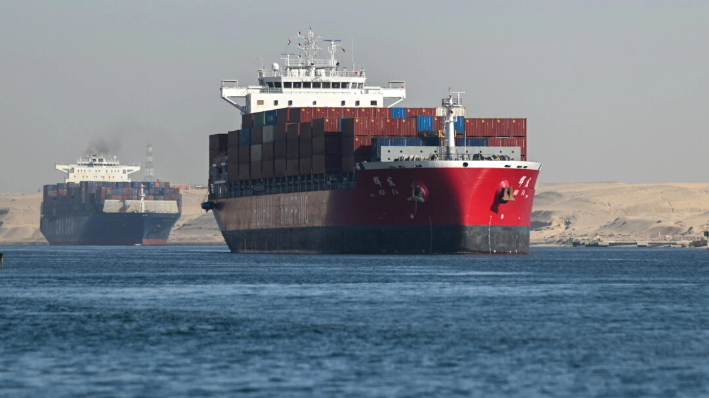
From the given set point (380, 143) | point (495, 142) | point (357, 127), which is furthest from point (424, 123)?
point (495, 142)

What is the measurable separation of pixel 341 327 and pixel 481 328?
4090 millimetres

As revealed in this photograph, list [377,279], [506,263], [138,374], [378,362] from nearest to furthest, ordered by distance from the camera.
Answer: [138,374], [378,362], [377,279], [506,263]

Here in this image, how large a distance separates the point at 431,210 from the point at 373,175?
5.22 m

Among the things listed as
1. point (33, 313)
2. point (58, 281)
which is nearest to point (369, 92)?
point (58, 281)

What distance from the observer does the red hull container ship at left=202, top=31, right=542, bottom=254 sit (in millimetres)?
89562

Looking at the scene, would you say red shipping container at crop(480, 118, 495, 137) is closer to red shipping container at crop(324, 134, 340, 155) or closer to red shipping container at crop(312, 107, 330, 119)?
red shipping container at crop(324, 134, 340, 155)

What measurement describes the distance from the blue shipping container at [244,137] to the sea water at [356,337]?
169ft

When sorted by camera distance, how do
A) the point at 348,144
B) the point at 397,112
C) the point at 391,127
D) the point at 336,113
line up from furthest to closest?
the point at 336,113, the point at 397,112, the point at 348,144, the point at 391,127

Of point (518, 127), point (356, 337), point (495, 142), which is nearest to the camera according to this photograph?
point (356, 337)

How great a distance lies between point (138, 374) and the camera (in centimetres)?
2917

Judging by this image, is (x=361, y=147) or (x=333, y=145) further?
(x=333, y=145)

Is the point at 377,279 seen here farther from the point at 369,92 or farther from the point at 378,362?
the point at 369,92

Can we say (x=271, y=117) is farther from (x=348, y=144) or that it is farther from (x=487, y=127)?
(x=487, y=127)

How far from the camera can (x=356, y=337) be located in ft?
119
